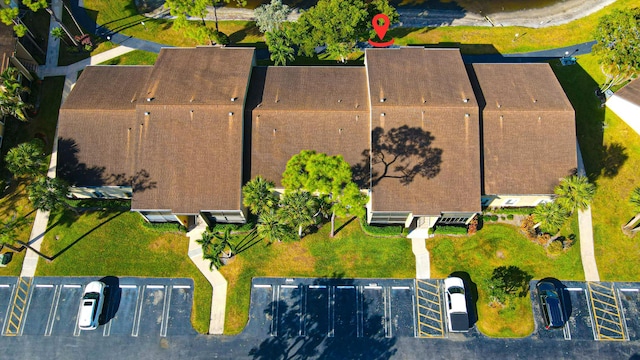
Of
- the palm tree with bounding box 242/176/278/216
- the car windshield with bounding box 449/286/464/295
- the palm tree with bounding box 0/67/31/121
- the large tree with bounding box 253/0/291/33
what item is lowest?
the car windshield with bounding box 449/286/464/295

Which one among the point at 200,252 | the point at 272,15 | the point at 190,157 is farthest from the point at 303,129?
the point at 272,15

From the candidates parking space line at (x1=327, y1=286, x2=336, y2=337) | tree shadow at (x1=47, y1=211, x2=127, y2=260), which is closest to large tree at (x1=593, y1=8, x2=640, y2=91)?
parking space line at (x1=327, y1=286, x2=336, y2=337)

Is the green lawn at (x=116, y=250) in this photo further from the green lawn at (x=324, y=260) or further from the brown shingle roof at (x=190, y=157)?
the brown shingle roof at (x=190, y=157)

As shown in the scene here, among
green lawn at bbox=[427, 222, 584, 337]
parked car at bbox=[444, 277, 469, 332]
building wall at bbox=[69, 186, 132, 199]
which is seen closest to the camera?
parked car at bbox=[444, 277, 469, 332]

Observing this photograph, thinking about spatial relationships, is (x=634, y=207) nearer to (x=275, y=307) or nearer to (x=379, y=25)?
(x=379, y=25)

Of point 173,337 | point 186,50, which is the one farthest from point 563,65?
point 173,337

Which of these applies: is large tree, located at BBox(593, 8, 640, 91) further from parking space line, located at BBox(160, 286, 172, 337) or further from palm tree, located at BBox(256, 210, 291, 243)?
parking space line, located at BBox(160, 286, 172, 337)

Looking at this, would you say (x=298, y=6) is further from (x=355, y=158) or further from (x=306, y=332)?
(x=306, y=332)

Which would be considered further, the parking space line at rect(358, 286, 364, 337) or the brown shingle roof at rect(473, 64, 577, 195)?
the brown shingle roof at rect(473, 64, 577, 195)
